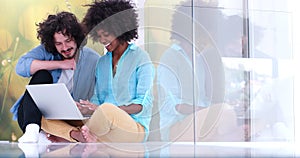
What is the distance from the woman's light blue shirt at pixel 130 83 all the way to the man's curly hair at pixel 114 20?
0.16 feet

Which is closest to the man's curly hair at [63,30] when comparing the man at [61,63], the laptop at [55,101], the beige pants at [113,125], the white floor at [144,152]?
the man at [61,63]

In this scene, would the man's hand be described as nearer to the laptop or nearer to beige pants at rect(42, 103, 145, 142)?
the laptop

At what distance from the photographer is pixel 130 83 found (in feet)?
5.31

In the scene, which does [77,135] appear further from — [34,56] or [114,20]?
[34,56]

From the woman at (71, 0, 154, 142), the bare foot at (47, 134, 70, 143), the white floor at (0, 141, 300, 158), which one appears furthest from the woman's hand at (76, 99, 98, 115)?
the white floor at (0, 141, 300, 158)

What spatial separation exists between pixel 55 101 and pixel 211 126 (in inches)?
29.9

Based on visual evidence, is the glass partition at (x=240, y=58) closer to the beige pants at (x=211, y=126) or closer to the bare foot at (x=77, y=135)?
the beige pants at (x=211, y=126)

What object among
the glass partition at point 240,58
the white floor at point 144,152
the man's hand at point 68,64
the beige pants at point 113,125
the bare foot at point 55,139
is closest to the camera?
the white floor at point 144,152

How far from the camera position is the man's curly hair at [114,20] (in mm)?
1624

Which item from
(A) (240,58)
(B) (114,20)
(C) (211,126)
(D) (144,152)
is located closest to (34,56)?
(B) (114,20)

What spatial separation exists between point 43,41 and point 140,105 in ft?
1.73

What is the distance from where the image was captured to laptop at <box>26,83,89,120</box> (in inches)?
57.9

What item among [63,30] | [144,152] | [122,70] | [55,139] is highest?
[63,30]

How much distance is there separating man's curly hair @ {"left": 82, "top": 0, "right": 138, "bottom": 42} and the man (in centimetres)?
8
